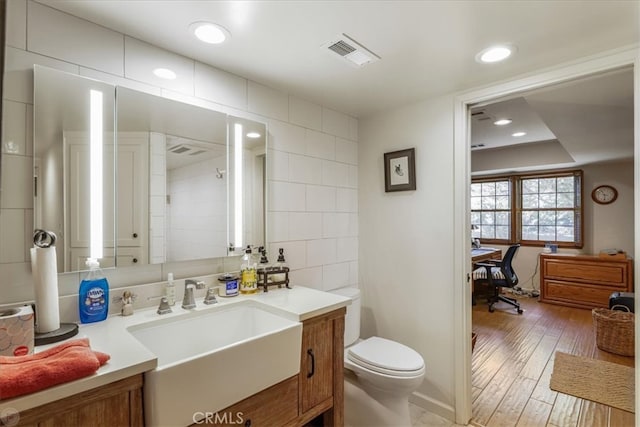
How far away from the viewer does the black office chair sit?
14.1ft

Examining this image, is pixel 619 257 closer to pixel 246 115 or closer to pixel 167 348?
pixel 246 115

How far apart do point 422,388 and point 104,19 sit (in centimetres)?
272

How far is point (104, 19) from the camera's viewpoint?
1.30m

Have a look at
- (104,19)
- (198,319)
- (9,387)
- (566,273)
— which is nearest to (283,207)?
(198,319)

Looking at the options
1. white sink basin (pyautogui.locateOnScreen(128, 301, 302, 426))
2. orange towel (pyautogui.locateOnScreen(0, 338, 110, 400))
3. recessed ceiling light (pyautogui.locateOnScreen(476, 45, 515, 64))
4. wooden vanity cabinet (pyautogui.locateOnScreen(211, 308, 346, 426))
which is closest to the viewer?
orange towel (pyautogui.locateOnScreen(0, 338, 110, 400))

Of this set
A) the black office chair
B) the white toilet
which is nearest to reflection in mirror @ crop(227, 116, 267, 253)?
the white toilet

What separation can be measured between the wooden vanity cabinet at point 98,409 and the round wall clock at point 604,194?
613 cm

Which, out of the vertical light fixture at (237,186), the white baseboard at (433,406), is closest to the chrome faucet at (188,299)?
the vertical light fixture at (237,186)

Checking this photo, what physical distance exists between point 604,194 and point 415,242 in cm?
438

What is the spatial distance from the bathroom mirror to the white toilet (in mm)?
929

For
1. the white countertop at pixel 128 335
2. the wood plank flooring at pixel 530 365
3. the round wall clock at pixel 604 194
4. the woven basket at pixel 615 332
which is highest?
the round wall clock at pixel 604 194

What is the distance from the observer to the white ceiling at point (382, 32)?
123 cm

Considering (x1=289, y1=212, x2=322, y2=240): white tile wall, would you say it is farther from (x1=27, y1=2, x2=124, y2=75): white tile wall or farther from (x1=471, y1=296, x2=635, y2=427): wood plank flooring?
(x1=471, y1=296, x2=635, y2=427): wood plank flooring

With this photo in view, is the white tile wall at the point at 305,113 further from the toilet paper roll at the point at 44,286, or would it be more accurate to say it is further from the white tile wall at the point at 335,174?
the toilet paper roll at the point at 44,286
